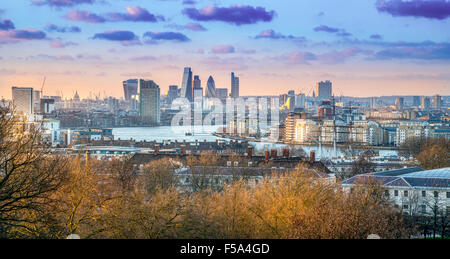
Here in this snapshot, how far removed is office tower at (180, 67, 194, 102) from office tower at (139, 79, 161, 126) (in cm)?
1785

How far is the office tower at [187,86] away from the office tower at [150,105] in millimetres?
17852

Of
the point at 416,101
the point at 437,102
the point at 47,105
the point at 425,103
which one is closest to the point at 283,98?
the point at 425,103

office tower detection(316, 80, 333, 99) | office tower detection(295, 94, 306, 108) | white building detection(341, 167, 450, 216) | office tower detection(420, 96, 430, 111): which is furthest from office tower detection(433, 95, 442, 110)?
white building detection(341, 167, 450, 216)

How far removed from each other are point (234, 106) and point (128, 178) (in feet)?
197

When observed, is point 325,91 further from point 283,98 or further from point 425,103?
point 425,103

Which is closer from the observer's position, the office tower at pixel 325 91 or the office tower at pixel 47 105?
the office tower at pixel 47 105

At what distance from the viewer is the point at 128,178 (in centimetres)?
988

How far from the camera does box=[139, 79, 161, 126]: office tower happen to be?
208 feet

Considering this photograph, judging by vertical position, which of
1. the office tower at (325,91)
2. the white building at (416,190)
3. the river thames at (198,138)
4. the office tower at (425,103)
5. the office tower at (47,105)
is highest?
the office tower at (325,91)

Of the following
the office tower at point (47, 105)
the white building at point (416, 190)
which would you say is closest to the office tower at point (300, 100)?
the office tower at point (47, 105)

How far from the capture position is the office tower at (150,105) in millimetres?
63281

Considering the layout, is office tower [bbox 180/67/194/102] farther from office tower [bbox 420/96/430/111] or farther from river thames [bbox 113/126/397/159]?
river thames [bbox 113/126/397/159]

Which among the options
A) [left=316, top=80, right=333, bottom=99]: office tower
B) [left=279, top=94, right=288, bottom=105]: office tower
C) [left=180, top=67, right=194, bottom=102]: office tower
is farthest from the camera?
[left=180, top=67, right=194, bottom=102]: office tower

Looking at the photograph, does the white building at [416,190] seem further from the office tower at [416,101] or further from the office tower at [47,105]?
the office tower at [416,101]
